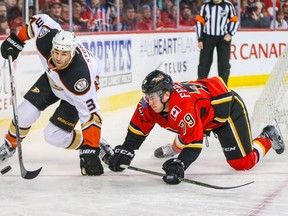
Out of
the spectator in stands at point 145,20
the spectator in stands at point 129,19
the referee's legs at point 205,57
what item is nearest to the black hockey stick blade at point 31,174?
the spectator in stands at point 129,19

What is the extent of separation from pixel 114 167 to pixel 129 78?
3582 millimetres

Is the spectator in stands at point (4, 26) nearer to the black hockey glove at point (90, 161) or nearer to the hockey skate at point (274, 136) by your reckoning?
the black hockey glove at point (90, 161)

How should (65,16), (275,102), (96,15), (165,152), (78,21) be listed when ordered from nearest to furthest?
1. (165,152)
2. (275,102)
3. (65,16)
4. (78,21)
5. (96,15)

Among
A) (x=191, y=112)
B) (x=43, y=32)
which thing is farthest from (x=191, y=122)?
(x=43, y=32)

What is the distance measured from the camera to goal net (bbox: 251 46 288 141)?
5.32 meters

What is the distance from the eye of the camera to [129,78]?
299 inches

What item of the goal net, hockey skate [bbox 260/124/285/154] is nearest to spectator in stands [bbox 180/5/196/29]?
the goal net

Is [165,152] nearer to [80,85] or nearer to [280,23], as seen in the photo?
[80,85]

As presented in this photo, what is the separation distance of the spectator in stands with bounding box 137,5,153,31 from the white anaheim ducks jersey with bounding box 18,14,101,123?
3831 mm

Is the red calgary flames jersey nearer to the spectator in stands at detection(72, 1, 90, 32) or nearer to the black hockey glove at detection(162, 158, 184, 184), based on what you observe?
the black hockey glove at detection(162, 158, 184, 184)

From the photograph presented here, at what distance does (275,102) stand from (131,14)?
10.1 feet

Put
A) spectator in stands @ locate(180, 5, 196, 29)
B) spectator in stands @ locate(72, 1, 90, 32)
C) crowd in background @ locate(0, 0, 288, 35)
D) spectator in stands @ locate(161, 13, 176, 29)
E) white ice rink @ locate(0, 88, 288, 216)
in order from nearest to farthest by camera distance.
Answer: white ice rink @ locate(0, 88, 288, 216)
crowd in background @ locate(0, 0, 288, 35)
spectator in stands @ locate(72, 1, 90, 32)
spectator in stands @ locate(161, 13, 176, 29)
spectator in stands @ locate(180, 5, 196, 29)

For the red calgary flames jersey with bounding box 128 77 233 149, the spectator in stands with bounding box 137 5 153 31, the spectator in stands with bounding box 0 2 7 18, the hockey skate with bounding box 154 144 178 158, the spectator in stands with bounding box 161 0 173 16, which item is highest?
the spectator in stands with bounding box 0 2 7 18

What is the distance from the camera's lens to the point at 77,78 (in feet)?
13.1
